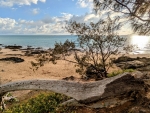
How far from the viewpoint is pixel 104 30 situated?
45.9 ft

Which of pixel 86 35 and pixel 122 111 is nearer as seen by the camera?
pixel 122 111

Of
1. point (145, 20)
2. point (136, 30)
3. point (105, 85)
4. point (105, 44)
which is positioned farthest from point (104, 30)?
point (105, 85)

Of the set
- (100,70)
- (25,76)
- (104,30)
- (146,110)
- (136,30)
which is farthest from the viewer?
(25,76)

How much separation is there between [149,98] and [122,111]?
1.03 m

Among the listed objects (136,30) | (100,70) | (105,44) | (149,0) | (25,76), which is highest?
(149,0)

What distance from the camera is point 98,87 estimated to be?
6.86m

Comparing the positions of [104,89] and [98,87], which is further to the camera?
[98,87]

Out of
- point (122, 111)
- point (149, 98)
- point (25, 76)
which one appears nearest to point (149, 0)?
point (149, 98)

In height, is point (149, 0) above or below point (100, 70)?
above

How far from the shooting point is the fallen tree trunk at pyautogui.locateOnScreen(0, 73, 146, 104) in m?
6.69

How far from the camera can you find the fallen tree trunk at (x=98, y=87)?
21.9 feet

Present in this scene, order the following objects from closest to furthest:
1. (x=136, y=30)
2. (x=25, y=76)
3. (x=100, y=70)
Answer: (x=136, y=30), (x=100, y=70), (x=25, y=76)

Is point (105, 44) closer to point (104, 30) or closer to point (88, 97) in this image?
point (104, 30)

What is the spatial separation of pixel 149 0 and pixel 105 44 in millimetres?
4708
